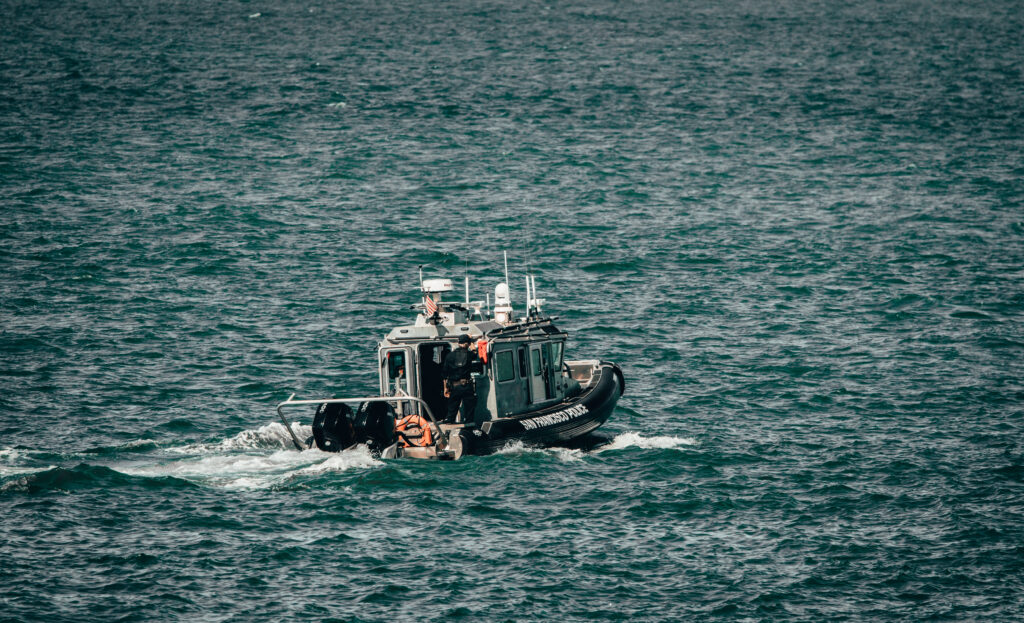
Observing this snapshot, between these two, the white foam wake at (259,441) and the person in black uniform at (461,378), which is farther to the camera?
the white foam wake at (259,441)

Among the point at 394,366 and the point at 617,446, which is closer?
the point at 394,366

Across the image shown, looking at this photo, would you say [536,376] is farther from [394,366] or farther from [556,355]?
[394,366]

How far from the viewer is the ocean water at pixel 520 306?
2394 cm

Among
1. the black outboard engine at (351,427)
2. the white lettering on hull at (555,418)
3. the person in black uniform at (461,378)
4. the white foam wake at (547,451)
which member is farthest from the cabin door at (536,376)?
the black outboard engine at (351,427)

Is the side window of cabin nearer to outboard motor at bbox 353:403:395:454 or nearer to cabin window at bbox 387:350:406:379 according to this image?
cabin window at bbox 387:350:406:379

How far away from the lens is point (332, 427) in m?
28.0

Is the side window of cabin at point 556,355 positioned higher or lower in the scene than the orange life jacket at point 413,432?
higher

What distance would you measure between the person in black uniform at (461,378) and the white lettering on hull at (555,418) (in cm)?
133

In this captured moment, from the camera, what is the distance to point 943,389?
3694 cm

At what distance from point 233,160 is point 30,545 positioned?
49.5 meters

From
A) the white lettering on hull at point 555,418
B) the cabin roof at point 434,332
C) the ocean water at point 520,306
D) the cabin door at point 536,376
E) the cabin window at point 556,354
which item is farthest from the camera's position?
the cabin window at point 556,354

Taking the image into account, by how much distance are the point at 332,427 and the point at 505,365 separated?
177 inches

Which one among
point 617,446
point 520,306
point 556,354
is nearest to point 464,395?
point 556,354

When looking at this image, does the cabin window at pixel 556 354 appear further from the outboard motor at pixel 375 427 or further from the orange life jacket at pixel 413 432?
the outboard motor at pixel 375 427
